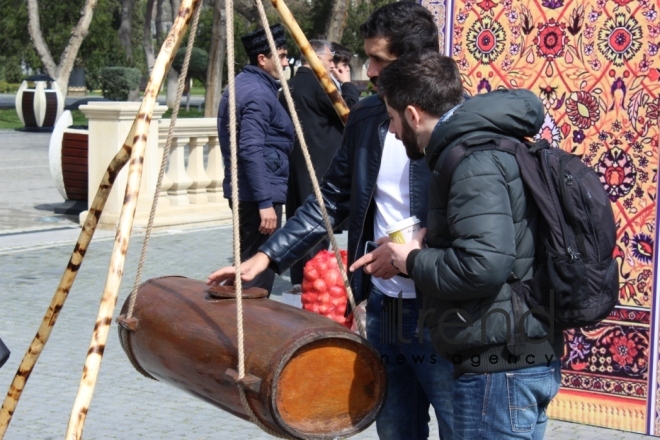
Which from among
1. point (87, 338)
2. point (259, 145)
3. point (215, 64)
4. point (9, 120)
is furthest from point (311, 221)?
point (9, 120)

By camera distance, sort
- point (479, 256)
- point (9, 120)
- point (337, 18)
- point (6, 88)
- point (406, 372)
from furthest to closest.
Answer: point (6, 88)
point (9, 120)
point (337, 18)
point (406, 372)
point (479, 256)

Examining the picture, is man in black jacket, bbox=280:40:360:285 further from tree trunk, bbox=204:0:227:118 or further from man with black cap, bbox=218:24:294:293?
tree trunk, bbox=204:0:227:118

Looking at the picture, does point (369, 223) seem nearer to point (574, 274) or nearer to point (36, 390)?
point (574, 274)

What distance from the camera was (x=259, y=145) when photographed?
20.6 feet

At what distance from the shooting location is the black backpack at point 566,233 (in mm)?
2650

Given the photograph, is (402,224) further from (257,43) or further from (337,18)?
(337,18)

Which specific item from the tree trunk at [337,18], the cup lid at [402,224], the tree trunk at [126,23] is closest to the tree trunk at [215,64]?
the tree trunk at [337,18]

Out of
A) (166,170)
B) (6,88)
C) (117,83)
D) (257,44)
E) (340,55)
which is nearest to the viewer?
(257,44)

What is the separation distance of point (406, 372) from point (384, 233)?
17.7 inches

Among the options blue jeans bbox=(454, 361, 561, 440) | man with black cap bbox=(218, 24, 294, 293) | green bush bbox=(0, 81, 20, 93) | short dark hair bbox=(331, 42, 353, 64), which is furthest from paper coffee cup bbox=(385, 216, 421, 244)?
green bush bbox=(0, 81, 20, 93)

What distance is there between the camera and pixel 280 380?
9.20 feet

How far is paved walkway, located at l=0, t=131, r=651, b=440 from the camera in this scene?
16.6 ft

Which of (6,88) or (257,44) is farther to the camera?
(6,88)

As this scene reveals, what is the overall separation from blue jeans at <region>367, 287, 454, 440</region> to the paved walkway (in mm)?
1658
